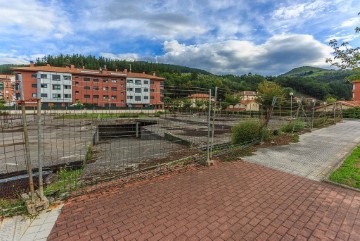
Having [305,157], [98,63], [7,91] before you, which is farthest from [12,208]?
[98,63]

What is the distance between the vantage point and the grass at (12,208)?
10.6 feet

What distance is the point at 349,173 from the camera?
520 centimetres

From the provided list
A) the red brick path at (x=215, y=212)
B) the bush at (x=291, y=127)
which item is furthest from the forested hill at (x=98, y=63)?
the red brick path at (x=215, y=212)

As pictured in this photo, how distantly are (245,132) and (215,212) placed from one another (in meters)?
5.31

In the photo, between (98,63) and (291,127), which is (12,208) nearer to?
(291,127)

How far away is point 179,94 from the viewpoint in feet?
19.0

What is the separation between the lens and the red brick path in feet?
9.10

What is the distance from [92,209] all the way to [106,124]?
11378mm

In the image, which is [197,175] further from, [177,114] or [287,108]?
[287,108]

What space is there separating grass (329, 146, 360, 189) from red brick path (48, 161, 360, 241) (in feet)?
1.49

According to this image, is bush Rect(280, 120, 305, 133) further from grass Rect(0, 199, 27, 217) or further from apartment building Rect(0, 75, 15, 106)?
apartment building Rect(0, 75, 15, 106)

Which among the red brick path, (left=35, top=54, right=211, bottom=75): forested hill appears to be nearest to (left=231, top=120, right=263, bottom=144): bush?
the red brick path

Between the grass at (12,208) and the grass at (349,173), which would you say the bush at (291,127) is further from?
the grass at (12,208)

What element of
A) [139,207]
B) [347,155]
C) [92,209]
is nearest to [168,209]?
[139,207]
